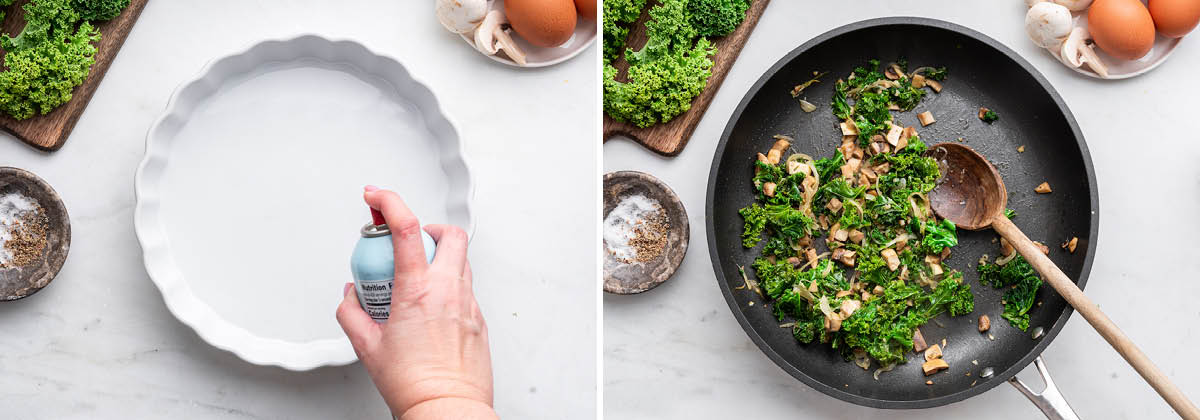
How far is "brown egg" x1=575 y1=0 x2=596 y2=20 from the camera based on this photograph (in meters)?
1.59

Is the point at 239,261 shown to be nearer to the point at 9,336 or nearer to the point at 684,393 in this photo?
the point at 9,336

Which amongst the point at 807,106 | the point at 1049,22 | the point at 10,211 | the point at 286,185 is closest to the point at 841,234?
the point at 807,106

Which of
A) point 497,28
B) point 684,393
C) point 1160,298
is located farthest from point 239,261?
point 1160,298

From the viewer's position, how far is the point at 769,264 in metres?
1.64

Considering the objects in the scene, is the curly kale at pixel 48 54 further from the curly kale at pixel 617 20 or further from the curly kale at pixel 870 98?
the curly kale at pixel 870 98

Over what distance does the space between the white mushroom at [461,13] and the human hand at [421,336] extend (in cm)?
46

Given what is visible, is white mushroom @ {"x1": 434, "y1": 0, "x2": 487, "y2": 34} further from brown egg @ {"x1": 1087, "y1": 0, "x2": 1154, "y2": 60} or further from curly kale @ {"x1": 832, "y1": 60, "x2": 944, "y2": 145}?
brown egg @ {"x1": 1087, "y1": 0, "x2": 1154, "y2": 60}

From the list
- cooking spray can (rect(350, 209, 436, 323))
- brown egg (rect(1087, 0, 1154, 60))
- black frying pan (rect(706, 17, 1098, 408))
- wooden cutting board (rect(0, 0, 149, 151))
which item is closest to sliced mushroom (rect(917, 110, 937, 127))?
black frying pan (rect(706, 17, 1098, 408))

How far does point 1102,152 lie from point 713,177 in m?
0.87

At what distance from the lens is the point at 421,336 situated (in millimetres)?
1245

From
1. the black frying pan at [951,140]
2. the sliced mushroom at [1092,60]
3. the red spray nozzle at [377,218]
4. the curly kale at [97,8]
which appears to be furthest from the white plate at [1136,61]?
the curly kale at [97,8]

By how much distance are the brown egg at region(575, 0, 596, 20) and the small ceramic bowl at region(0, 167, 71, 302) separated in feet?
3.45

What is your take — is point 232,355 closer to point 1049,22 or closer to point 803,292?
point 803,292

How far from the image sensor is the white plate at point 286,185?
5.10 feet
